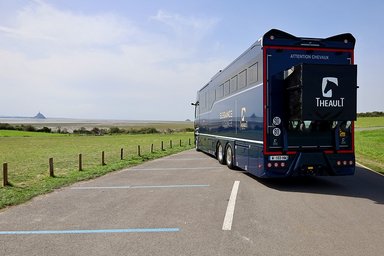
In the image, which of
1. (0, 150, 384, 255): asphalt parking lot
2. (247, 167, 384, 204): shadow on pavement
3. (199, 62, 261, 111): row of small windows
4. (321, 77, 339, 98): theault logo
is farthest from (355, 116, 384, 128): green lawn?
(0, 150, 384, 255): asphalt parking lot

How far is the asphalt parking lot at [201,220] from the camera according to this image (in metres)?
5.04

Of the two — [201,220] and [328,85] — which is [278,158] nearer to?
[328,85]

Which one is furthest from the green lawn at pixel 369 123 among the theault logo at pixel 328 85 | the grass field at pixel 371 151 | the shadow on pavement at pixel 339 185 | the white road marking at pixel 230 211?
the white road marking at pixel 230 211

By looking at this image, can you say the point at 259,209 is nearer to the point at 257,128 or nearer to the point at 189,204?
the point at 189,204

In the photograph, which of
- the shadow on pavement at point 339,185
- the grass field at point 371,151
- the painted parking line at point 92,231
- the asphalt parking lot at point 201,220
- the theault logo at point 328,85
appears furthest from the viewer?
the grass field at point 371,151

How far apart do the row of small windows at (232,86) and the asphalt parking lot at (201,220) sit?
3.14 metres

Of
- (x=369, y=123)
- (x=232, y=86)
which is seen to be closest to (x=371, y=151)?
(x=232, y=86)

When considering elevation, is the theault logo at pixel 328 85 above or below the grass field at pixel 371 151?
above

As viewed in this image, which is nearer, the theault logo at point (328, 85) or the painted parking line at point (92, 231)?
the painted parking line at point (92, 231)

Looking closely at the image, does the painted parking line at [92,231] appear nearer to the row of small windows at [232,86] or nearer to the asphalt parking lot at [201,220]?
the asphalt parking lot at [201,220]

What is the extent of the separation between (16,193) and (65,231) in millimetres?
4289

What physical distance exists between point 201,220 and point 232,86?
7.59 meters

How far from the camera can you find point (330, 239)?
17.4 ft

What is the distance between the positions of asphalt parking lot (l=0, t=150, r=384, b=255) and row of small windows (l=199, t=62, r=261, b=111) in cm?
314
